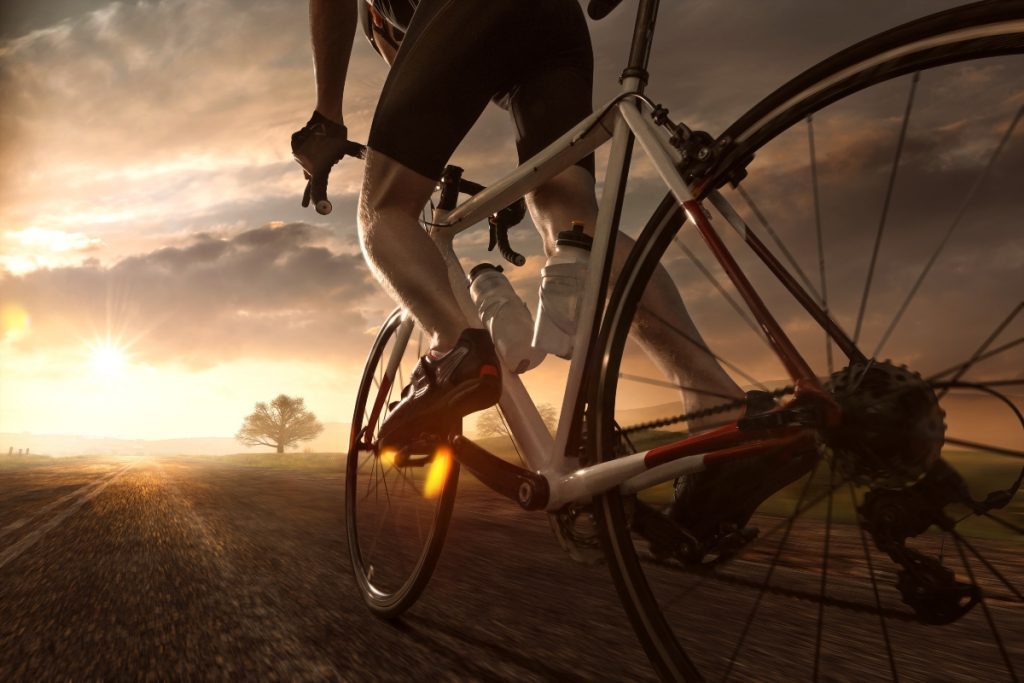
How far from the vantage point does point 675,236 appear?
5.13ft

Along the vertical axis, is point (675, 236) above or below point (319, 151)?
below

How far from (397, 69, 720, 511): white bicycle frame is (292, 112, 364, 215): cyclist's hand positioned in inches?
23.4

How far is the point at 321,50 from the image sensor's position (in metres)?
2.54

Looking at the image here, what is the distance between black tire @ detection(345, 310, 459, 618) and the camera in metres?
2.41

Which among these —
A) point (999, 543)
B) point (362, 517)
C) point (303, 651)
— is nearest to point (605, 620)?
point (303, 651)

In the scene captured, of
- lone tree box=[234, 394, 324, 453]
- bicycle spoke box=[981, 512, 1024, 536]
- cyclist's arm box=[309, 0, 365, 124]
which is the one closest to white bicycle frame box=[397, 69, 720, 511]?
bicycle spoke box=[981, 512, 1024, 536]

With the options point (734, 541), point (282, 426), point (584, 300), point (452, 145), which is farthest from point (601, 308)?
point (282, 426)

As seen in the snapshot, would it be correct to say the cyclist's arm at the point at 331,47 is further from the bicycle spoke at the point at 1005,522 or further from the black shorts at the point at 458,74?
the bicycle spoke at the point at 1005,522

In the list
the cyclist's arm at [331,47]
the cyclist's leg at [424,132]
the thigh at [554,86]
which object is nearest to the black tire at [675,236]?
the cyclist's leg at [424,132]

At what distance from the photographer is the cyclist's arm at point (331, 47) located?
249 centimetres

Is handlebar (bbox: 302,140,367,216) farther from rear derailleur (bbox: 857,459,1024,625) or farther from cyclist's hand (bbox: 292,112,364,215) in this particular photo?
rear derailleur (bbox: 857,459,1024,625)

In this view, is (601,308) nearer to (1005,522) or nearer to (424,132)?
(424,132)

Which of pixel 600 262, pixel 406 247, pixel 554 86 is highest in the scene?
pixel 554 86

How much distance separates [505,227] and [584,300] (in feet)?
3.14
